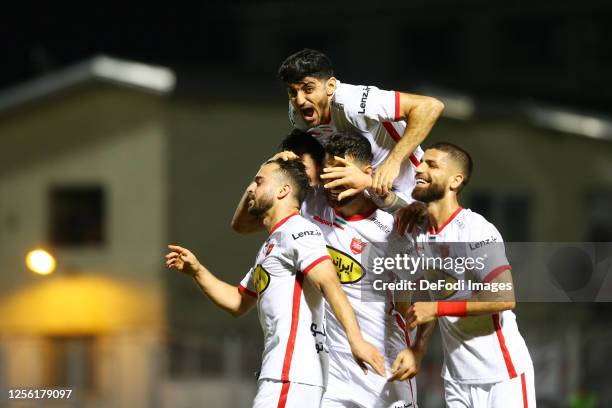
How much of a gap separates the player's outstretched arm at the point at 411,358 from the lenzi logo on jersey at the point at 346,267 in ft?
1.75

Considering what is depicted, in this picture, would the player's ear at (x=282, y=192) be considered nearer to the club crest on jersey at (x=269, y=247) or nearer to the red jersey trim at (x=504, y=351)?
the club crest on jersey at (x=269, y=247)

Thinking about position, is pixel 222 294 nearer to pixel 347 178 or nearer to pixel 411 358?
pixel 347 178

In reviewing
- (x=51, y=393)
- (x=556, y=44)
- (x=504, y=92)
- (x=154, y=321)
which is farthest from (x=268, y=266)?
(x=556, y=44)

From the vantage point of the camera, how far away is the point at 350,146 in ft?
21.6

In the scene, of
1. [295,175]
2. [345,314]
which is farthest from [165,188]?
[345,314]

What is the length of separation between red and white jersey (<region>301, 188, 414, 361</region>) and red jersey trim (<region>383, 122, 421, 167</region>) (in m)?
0.32

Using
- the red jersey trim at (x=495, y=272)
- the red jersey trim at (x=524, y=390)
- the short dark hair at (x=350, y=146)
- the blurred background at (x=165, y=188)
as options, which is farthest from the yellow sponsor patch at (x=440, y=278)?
the blurred background at (x=165, y=188)

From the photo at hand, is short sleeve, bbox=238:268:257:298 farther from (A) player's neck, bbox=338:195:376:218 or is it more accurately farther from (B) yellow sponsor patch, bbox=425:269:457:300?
(B) yellow sponsor patch, bbox=425:269:457:300

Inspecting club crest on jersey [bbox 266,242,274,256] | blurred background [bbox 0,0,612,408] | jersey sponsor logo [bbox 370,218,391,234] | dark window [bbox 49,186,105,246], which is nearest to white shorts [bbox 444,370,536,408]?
jersey sponsor logo [bbox 370,218,391,234]

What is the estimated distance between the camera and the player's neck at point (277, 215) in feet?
20.3

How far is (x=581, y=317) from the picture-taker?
2009 cm

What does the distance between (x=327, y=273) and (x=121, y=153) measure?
549 inches

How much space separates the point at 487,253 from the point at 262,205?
1.09m

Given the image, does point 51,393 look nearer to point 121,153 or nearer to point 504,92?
point 121,153
